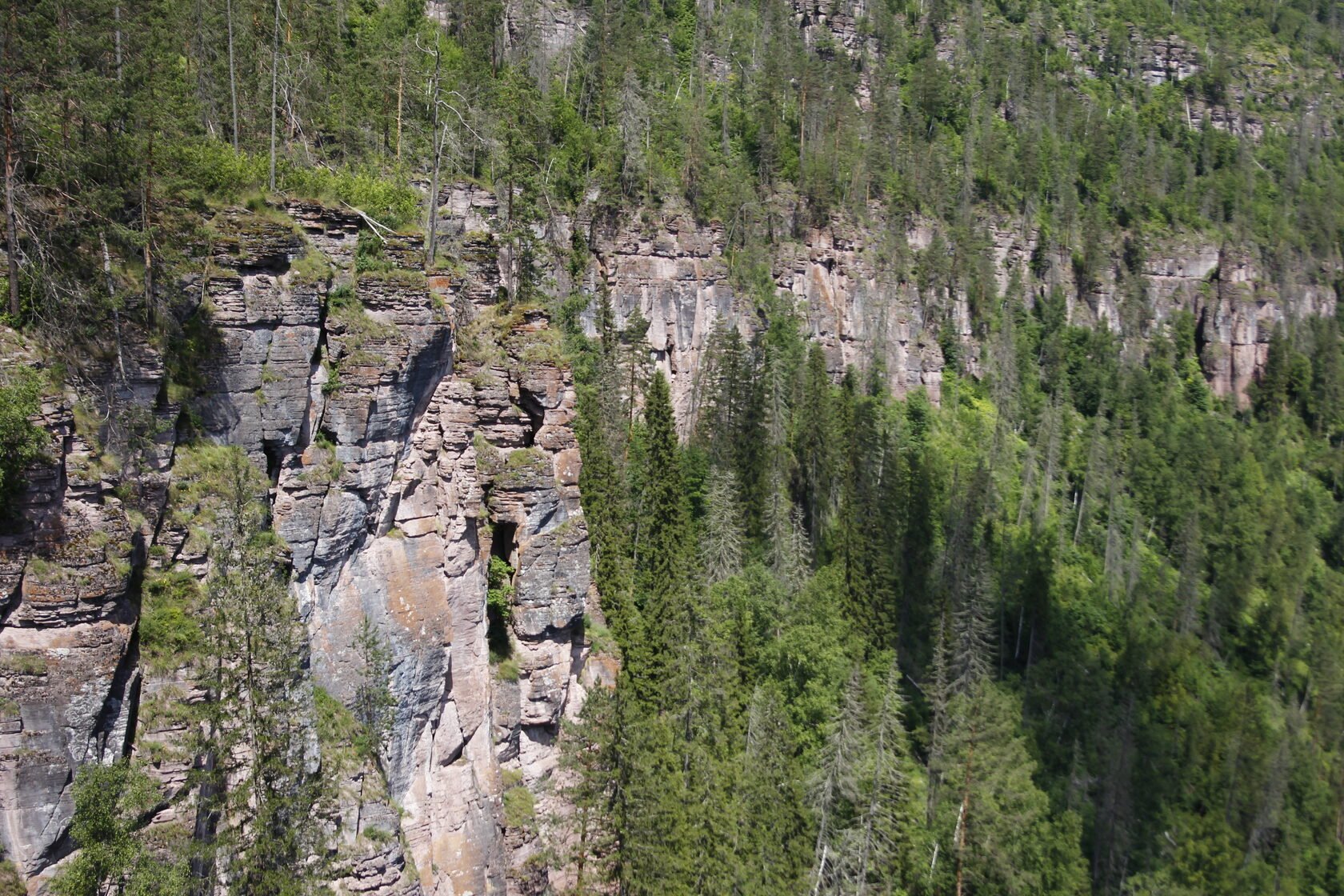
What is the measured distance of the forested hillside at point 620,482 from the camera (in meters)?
16.2

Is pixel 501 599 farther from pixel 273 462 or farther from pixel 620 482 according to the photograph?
pixel 620 482

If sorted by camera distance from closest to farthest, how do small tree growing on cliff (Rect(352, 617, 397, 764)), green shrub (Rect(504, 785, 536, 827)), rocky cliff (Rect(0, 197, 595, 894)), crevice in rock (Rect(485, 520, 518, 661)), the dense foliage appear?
rocky cliff (Rect(0, 197, 595, 894))
small tree growing on cliff (Rect(352, 617, 397, 764))
green shrub (Rect(504, 785, 536, 827))
crevice in rock (Rect(485, 520, 518, 661))
the dense foliage

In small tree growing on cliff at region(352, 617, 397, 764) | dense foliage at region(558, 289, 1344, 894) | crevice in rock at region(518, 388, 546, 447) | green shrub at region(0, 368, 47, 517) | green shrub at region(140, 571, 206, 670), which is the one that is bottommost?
dense foliage at region(558, 289, 1344, 894)

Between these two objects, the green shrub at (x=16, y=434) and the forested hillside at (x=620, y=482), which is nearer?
the green shrub at (x=16, y=434)

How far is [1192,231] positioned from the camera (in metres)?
112

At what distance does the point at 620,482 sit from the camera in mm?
41844

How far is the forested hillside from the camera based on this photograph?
53.3 ft

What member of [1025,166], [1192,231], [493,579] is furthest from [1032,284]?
[493,579]

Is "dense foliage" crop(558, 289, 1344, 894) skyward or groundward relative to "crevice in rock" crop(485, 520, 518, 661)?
groundward

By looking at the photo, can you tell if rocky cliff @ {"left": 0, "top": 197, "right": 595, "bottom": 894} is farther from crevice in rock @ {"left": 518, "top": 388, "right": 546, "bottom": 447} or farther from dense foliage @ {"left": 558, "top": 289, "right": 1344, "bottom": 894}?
dense foliage @ {"left": 558, "top": 289, "right": 1344, "bottom": 894}

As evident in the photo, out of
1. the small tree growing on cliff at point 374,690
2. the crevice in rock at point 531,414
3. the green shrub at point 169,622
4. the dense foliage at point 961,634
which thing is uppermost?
the crevice in rock at point 531,414

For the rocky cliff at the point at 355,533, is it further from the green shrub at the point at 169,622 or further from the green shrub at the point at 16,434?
the green shrub at the point at 16,434

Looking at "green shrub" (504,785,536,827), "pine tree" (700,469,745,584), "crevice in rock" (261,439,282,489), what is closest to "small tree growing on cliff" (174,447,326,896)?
"crevice in rock" (261,439,282,489)

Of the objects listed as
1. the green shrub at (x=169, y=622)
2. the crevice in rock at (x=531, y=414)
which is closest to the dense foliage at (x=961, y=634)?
the crevice in rock at (x=531, y=414)
